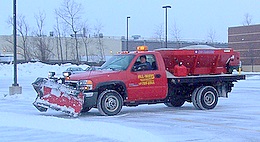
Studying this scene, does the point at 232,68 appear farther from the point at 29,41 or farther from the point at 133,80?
the point at 29,41

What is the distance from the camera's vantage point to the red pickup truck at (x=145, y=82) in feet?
49.1

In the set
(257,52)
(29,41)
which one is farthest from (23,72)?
(257,52)

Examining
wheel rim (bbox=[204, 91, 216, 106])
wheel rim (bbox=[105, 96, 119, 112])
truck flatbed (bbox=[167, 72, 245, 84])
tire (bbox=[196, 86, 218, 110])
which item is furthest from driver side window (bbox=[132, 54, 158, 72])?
wheel rim (bbox=[204, 91, 216, 106])

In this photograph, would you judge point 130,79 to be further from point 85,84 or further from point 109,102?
point 85,84

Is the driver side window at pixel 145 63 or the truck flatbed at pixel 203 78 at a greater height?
the driver side window at pixel 145 63

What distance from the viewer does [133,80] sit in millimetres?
15711

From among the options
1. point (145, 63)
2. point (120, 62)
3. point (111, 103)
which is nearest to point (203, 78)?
point (145, 63)

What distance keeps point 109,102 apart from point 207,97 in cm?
384

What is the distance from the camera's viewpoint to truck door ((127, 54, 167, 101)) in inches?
620

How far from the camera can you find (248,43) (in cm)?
9519

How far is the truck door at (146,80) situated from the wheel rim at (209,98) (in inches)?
70.3

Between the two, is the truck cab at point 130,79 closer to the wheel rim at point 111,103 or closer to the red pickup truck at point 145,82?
the red pickup truck at point 145,82

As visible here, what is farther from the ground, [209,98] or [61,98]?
[61,98]

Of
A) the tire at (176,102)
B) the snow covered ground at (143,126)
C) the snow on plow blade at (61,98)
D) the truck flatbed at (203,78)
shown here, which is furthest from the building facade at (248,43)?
the snow on plow blade at (61,98)
